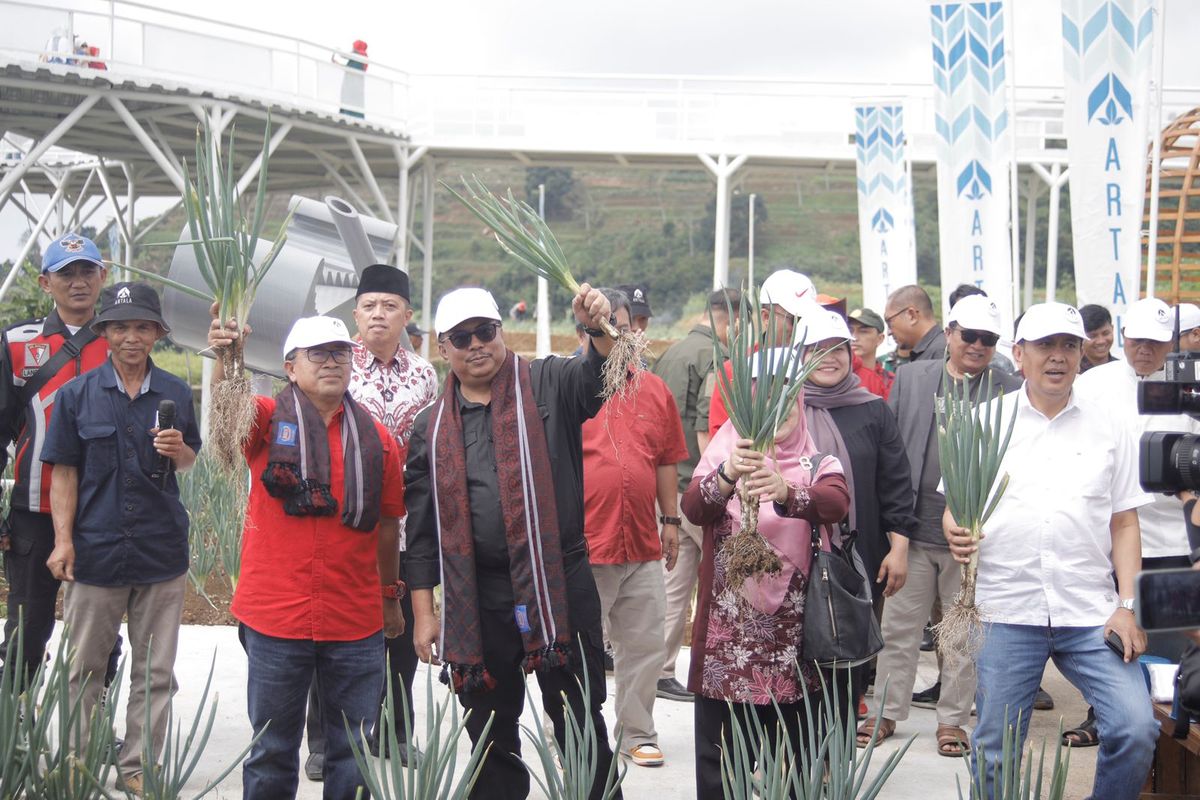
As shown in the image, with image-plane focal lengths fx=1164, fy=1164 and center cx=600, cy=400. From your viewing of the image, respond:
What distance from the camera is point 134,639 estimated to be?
4164 millimetres

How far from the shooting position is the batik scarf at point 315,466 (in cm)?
348

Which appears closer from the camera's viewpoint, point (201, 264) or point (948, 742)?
point (201, 264)

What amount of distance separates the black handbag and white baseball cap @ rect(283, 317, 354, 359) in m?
1.60

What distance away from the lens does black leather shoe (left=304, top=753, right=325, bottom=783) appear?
441cm

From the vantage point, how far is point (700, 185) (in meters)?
68.1

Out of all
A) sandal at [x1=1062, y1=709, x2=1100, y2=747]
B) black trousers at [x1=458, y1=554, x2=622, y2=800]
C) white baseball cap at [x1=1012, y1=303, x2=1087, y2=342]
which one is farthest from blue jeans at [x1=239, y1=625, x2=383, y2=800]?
sandal at [x1=1062, y1=709, x2=1100, y2=747]

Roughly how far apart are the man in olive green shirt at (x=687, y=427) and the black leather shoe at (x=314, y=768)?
1.64m

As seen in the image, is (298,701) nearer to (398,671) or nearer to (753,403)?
(398,671)

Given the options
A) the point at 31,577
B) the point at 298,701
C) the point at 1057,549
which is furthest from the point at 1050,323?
the point at 31,577

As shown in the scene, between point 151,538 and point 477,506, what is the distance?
1.36 meters

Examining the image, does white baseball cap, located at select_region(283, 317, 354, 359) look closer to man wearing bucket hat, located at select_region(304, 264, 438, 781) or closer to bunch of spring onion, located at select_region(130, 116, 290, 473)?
bunch of spring onion, located at select_region(130, 116, 290, 473)

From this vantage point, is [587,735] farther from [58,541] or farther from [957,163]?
[957,163]

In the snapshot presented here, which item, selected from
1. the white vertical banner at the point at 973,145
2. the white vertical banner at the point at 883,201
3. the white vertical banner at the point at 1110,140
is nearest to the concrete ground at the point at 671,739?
the white vertical banner at the point at 1110,140

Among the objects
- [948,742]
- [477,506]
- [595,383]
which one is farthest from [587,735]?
[948,742]
